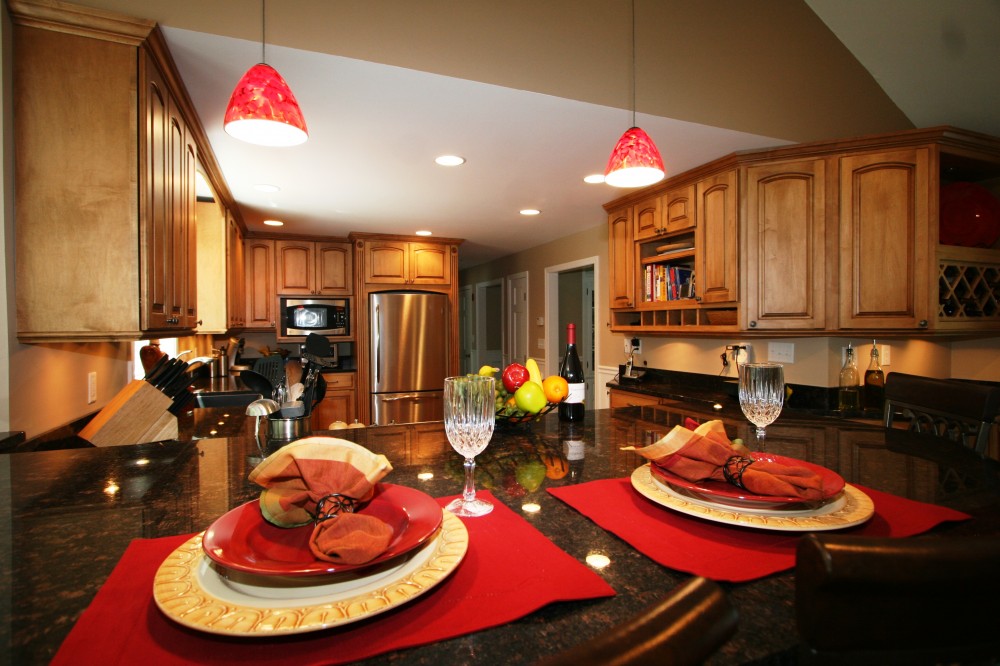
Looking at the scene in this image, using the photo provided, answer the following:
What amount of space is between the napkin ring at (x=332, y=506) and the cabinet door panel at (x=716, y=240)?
269cm

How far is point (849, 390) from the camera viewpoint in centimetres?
280

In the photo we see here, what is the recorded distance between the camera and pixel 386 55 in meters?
1.78

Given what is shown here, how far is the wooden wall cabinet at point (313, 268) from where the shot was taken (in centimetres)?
494

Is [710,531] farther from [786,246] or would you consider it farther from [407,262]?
[407,262]

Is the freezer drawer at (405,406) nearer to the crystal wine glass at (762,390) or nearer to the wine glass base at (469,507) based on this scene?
the crystal wine glass at (762,390)

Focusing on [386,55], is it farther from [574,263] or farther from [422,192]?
[574,263]

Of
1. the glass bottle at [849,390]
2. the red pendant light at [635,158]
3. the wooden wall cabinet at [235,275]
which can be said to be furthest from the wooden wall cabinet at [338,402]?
the glass bottle at [849,390]

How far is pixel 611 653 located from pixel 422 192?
3.45m

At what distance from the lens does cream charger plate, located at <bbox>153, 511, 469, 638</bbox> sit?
0.45 metres

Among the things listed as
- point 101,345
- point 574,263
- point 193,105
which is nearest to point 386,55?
point 193,105

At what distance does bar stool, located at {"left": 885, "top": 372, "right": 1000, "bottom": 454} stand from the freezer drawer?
3.90 metres

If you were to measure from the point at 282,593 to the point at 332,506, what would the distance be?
129 millimetres

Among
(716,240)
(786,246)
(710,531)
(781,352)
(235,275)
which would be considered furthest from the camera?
(235,275)

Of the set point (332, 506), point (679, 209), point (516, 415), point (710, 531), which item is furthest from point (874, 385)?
point (332, 506)
